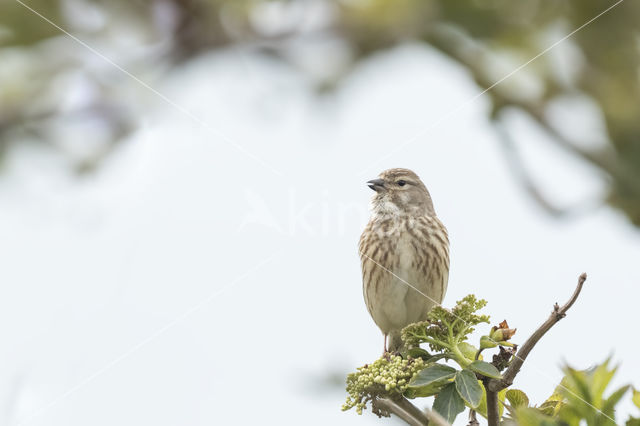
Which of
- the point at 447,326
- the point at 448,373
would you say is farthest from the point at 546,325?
the point at 447,326

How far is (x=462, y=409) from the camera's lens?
173 centimetres

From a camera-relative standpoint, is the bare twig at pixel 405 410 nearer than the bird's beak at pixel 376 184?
Yes

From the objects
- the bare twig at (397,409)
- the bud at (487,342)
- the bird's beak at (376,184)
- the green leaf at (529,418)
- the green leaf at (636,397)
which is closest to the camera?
the green leaf at (529,418)

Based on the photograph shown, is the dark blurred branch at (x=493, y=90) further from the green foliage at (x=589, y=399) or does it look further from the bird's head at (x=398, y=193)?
the bird's head at (x=398, y=193)

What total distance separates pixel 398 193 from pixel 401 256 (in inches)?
15.0

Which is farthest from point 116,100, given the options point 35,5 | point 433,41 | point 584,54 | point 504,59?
point 584,54

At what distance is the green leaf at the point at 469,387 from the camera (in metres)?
1.69

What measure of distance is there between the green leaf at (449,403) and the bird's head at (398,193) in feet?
10.2

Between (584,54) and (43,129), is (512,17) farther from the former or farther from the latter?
(43,129)

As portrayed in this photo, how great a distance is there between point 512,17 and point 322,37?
76cm

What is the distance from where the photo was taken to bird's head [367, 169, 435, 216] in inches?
192

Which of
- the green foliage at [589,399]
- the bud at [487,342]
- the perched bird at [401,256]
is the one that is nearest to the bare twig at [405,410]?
the bud at [487,342]

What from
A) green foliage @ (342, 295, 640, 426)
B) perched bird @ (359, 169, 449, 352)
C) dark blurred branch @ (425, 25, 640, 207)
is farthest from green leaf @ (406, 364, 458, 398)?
perched bird @ (359, 169, 449, 352)

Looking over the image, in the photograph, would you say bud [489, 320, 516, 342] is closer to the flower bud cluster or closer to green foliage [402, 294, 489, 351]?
green foliage [402, 294, 489, 351]
